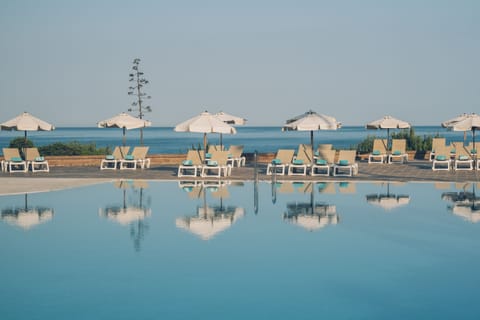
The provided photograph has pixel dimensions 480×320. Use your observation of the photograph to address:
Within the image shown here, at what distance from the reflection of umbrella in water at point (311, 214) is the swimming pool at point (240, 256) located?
2 cm

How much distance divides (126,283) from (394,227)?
5135 millimetres

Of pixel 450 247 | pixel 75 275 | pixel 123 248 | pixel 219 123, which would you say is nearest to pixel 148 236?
pixel 123 248

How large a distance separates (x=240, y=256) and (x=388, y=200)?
590 cm

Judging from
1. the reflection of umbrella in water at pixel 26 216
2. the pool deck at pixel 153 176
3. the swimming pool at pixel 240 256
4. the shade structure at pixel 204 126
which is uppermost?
the shade structure at pixel 204 126

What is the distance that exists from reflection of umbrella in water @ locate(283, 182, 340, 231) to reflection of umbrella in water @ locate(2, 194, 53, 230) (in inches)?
167

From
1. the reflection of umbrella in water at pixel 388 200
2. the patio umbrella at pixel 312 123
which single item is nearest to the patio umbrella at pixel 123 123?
the patio umbrella at pixel 312 123

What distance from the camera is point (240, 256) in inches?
348

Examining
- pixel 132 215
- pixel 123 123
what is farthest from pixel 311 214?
pixel 123 123

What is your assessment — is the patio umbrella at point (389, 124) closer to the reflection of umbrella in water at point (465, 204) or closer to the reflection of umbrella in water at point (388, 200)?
the reflection of umbrella in water at point (465, 204)

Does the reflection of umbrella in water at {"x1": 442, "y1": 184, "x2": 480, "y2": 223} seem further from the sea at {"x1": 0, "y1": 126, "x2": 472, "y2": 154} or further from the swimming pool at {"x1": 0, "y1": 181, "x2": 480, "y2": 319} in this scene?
the sea at {"x1": 0, "y1": 126, "x2": 472, "y2": 154}

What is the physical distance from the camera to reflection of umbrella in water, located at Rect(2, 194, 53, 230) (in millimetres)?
11164

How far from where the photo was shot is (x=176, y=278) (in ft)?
25.3

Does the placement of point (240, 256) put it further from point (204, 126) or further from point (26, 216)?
point (204, 126)

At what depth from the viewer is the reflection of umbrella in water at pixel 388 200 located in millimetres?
13227
